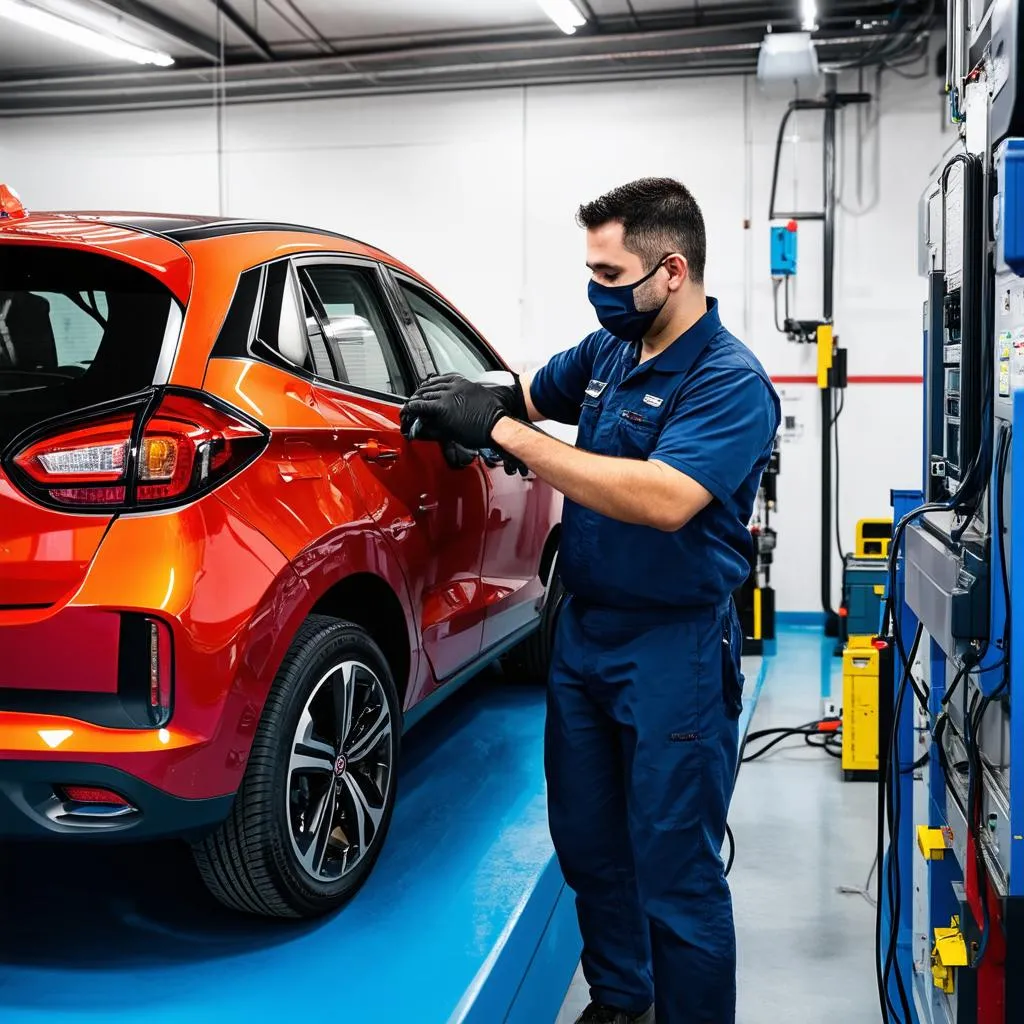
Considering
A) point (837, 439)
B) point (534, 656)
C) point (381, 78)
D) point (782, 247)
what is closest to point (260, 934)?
point (534, 656)

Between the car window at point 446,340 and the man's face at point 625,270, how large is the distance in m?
1.07

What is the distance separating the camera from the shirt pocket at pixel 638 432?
2.20 m

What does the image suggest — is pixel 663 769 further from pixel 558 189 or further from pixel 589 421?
pixel 558 189

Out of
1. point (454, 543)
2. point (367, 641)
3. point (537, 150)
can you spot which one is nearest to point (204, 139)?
point (537, 150)

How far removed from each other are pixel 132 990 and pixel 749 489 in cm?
156

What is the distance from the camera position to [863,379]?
23.0ft

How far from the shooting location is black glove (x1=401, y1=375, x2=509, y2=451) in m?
2.23

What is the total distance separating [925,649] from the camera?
267cm

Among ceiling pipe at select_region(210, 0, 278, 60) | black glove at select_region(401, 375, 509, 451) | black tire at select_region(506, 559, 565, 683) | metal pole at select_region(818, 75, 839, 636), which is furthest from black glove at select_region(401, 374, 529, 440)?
ceiling pipe at select_region(210, 0, 278, 60)

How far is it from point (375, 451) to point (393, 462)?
9cm

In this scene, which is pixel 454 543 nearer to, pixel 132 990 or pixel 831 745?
pixel 132 990

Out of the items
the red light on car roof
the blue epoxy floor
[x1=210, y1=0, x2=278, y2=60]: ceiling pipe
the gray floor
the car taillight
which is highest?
[x1=210, y1=0, x2=278, y2=60]: ceiling pipe

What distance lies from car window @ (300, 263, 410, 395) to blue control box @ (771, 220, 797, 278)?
4175mm

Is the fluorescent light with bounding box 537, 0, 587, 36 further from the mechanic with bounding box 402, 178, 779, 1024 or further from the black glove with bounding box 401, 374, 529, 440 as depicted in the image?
the mechanic with bounding box 402, 178, 779, 1024
